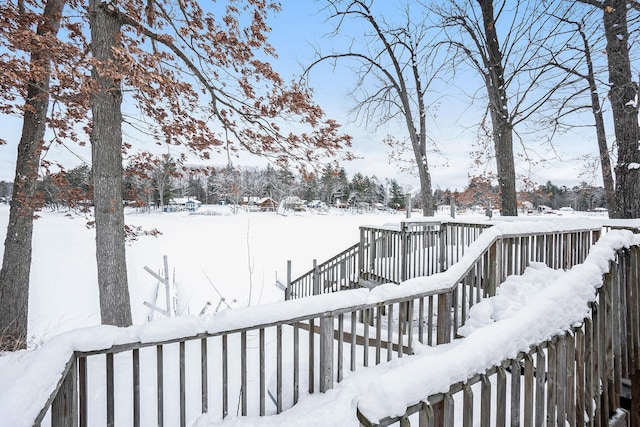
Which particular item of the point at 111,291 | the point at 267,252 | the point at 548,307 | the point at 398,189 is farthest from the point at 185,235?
the point at 398,189

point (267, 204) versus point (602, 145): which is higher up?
point (602, 145)

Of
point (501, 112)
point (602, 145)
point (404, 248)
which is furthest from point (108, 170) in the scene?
point (602, 145)

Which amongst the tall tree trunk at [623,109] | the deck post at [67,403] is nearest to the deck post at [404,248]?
the deck post at [67,403]

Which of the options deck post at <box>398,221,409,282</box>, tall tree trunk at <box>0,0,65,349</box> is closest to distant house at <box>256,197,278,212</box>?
tall tree trunk at <box>0,0,65,349</box>

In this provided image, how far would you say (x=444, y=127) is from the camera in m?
13.2

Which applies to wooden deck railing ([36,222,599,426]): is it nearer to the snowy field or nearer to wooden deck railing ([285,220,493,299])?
wooden deck railing ([285,220,493,299])

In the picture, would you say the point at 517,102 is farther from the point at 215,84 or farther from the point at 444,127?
the point at 215,84

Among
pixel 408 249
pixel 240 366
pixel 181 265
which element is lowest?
pixel 181 265

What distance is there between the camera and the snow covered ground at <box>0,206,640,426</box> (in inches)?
48.2

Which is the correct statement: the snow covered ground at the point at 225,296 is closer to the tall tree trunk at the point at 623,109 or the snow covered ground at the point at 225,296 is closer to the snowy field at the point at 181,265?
the snowy field at the point at 181,265

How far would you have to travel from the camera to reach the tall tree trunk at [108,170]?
4469 mm

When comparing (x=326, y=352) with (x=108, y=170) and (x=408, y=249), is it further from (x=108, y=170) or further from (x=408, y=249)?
(x=108, y=170)

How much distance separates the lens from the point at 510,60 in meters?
9.34

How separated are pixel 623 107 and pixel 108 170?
10285mm
